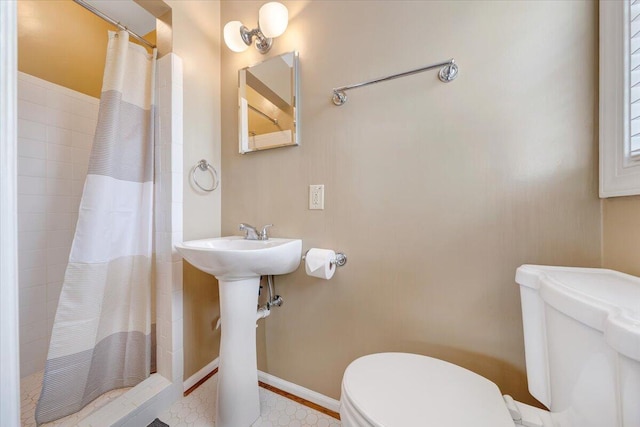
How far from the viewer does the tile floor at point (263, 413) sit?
1.03 meters

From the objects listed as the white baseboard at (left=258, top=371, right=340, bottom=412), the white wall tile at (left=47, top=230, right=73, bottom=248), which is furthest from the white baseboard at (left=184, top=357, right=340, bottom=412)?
the white wall tile at (left=47, top=230, right=73, bottom=248)

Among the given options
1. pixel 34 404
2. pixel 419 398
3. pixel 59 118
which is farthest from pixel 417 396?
pixel 59 118

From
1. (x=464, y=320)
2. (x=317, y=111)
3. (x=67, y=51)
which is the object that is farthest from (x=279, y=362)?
(x=67, y=51)

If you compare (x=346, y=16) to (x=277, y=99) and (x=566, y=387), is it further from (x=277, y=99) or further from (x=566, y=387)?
(x=566, y=387)

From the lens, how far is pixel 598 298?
0.42 metres

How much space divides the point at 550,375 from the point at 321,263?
0.72 meters

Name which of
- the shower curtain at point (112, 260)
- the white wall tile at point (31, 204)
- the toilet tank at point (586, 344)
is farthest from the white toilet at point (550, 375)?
the white wall tile at point (31, 204)

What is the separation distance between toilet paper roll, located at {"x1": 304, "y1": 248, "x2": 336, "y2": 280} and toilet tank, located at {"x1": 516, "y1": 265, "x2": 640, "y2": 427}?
63 cm

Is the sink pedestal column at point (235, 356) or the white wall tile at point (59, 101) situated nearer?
the sink pedestal column at point (235, 356)

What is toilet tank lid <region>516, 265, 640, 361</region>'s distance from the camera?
31 cm

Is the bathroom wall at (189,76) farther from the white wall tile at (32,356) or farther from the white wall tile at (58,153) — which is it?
the white wall tile at (58,153)

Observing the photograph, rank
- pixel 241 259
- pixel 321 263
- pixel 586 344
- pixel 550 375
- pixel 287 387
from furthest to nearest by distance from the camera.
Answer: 1. pixel 287 387
2. pixel 321 263
3. pixel 241 259
4. pixel 550 375
5. pixel 586 344

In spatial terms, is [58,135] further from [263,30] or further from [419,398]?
[419,398]

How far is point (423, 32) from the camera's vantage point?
91cm
